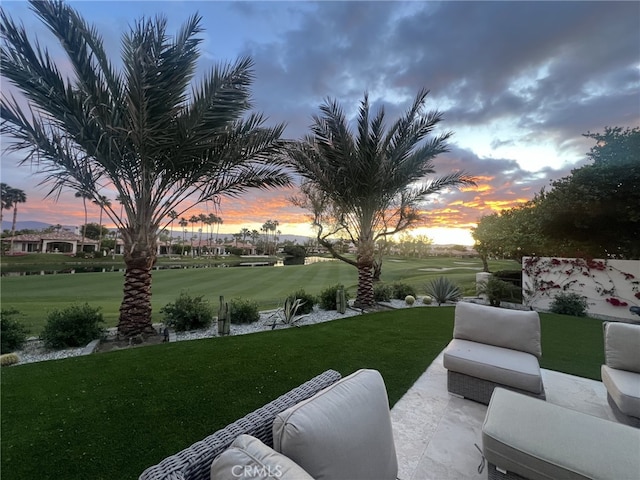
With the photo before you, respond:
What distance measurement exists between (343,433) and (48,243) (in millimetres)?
15813

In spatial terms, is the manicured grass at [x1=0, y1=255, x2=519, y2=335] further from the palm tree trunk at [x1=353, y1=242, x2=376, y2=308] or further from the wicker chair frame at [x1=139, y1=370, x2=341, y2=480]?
the wicker chair frame at [x1=139, y1=370, x2=341, y2=480]

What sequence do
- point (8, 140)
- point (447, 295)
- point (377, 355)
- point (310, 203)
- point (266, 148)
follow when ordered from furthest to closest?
point (310, 203), point (447, 295), point (266, 148), point (377, 355), point (8, 140)

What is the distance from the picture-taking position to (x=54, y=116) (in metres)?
3.90

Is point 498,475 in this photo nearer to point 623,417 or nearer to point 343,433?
point 343,433

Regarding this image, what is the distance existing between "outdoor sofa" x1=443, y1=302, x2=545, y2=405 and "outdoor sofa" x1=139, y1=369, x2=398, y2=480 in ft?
6.64

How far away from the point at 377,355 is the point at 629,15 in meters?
7.25

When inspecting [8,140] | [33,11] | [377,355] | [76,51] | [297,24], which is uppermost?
[297,24]

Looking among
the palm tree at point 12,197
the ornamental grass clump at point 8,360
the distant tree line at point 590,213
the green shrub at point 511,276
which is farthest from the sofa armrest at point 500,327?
the distant tree line at point 590,213

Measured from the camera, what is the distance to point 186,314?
5.20 metres

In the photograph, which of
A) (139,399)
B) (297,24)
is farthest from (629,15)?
(139,399)

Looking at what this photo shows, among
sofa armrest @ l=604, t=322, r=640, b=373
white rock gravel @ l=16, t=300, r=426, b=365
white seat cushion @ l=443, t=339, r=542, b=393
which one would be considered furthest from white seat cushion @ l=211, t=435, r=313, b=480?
white rock gravel @ l=16, t=300, r=426, b=365

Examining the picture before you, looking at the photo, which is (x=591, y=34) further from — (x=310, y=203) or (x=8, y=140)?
(x=8, y=140)

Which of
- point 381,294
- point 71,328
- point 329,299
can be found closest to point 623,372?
point 329,299

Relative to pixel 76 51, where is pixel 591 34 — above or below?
above
